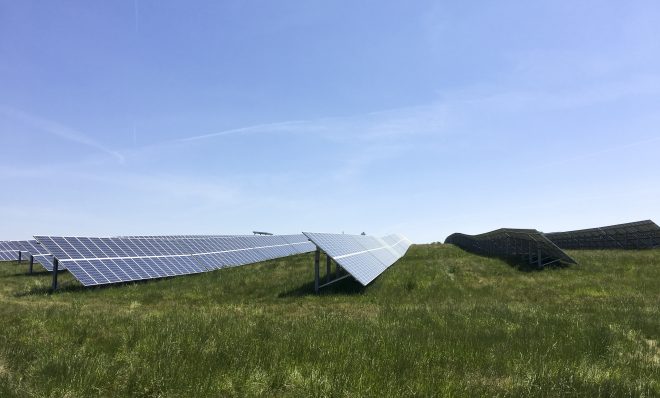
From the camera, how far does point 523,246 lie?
3744cm

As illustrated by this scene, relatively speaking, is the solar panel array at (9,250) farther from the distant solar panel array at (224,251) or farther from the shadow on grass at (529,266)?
the shadow on grass at (529,266)

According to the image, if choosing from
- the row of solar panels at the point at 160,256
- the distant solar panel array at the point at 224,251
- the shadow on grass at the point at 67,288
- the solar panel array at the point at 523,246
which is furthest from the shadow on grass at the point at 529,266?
the shadow on grass at the point at 67,288

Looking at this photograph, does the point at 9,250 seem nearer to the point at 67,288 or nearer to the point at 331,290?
the point at 67,288

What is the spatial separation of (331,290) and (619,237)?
47747mm

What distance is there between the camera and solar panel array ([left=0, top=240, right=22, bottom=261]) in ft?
157

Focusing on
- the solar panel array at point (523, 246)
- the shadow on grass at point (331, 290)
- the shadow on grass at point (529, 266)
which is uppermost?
the solar panel array at point (523, 246)

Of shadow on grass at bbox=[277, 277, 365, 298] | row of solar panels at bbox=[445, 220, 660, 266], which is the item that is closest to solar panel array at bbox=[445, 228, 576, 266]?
row of solar panels at bbox=[445, 220, 660, 266]

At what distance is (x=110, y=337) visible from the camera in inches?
350

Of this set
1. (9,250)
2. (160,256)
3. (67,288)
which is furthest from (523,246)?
(9,250)

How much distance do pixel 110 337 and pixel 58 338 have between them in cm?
108

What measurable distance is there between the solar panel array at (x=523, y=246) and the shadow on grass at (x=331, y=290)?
13.6 metres

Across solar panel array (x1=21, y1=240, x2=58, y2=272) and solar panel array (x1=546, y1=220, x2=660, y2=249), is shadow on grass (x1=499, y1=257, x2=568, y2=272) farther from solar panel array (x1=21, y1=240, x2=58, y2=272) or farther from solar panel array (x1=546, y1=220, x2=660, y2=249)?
solar panel array (x1=21, y1=240, x2=58, y2=272)

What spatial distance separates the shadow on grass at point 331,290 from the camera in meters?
19.1

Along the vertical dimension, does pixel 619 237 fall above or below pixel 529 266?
above
